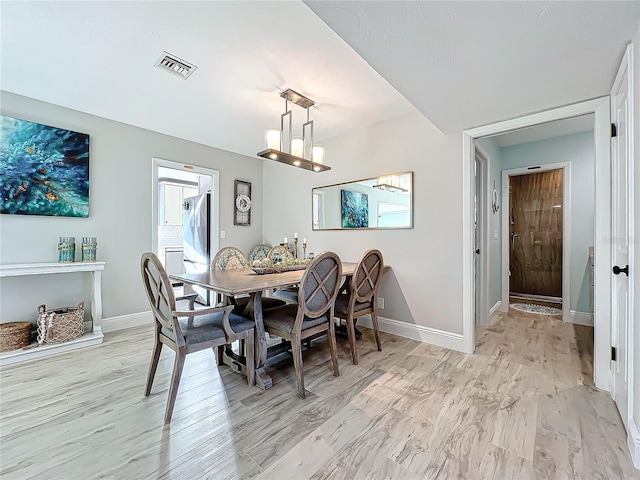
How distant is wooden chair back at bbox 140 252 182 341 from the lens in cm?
167

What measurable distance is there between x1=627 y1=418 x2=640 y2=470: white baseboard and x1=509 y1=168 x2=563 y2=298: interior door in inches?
162

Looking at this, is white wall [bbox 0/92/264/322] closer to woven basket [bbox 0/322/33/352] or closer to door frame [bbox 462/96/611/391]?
woven basket [bbox 0/322/33/352]

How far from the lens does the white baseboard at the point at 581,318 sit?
11.3 feet

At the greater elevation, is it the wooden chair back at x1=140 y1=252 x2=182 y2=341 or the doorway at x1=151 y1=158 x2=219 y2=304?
the doorway at x1=151 y1=158 x2=219 y2=304

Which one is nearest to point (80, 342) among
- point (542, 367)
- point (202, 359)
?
point (202, 359)

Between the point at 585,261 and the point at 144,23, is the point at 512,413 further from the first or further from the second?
the point at 144,23

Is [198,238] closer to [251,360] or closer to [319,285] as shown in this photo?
[251,360]

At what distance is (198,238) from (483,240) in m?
4.20

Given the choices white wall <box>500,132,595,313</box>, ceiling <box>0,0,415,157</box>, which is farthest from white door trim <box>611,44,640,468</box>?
white wall <box>500,132,595,313</box>

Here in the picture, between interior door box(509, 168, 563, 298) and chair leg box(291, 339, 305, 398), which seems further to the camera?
interior door box(509, 168, 563, 298)

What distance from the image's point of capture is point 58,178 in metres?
2.93

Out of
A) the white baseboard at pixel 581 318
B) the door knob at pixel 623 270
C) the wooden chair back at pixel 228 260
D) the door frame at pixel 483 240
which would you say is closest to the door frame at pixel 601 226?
the door knob at pixel 623 270

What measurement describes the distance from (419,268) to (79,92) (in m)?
3.85

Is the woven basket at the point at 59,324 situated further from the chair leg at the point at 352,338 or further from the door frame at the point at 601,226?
the door frame at the point at 601,226
